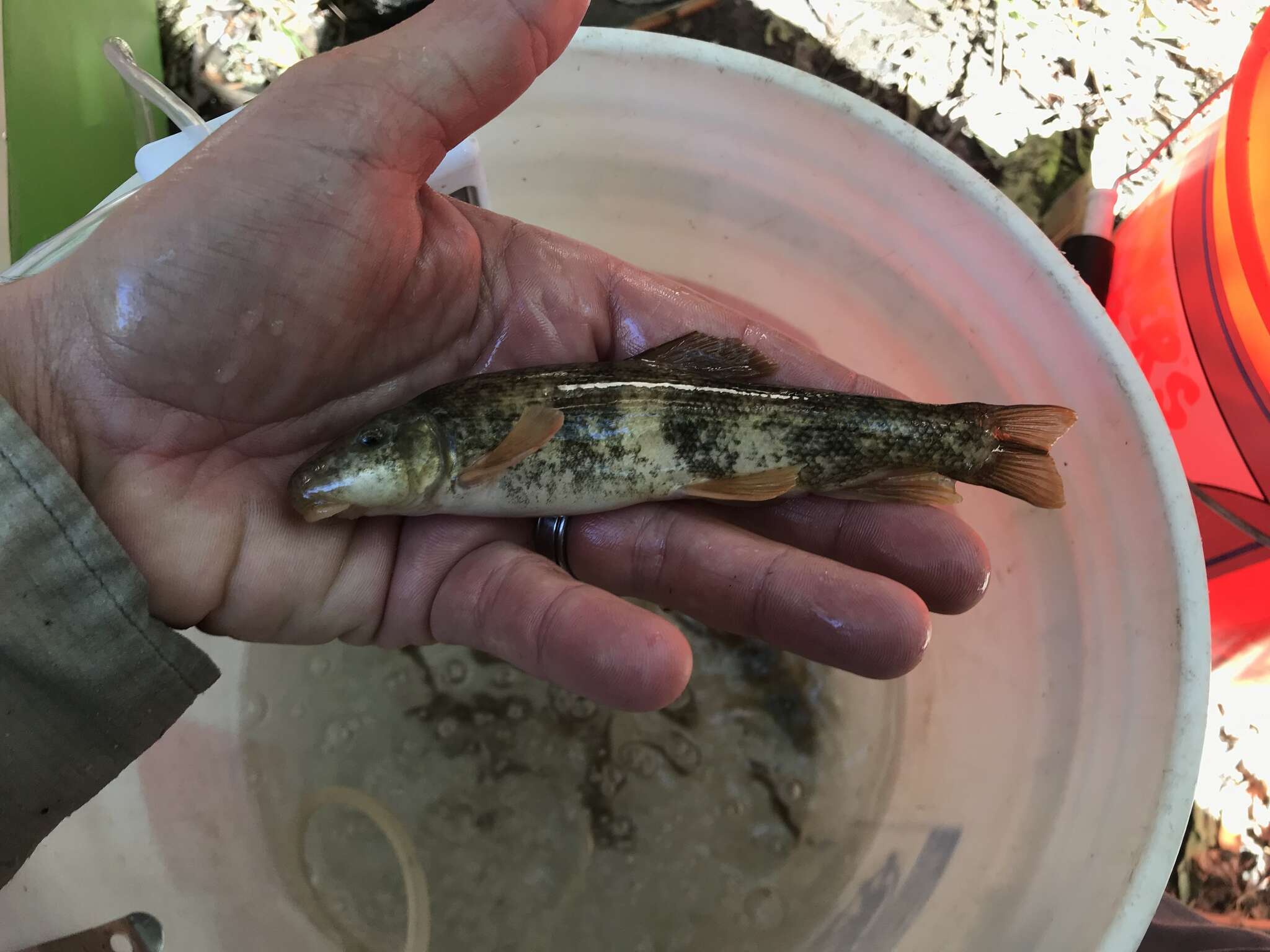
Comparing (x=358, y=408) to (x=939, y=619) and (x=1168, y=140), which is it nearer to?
(x=939, y=619)

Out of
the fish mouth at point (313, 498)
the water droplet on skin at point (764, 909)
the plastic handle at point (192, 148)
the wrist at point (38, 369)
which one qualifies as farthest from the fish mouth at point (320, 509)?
the water droplet on skin at point (764, 909)

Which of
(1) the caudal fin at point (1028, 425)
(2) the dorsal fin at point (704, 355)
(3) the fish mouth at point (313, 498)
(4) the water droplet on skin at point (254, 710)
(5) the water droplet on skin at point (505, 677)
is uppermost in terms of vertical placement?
(1) the caudal fin at point (1028, 425)

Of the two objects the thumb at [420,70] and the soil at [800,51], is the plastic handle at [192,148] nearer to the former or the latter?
the thumb at [420,70]

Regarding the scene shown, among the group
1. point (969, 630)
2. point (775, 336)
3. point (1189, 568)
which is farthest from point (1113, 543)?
point (775, 336)

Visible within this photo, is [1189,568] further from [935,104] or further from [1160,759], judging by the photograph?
[935,104]

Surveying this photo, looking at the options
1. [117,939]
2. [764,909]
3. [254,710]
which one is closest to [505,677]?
[254,710]
